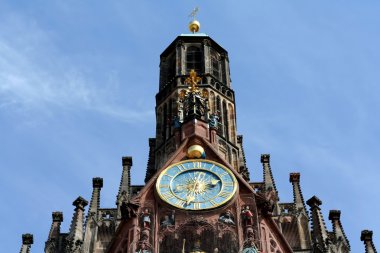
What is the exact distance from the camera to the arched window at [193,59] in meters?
46.8

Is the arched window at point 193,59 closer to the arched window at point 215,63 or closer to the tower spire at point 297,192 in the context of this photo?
the arched window at point 215,63

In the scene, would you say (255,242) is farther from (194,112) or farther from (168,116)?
(168,116)

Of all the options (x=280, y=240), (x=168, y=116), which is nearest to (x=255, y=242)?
(x=280, y=240)

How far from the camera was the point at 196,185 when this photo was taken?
3650cm

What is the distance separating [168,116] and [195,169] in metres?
7.65

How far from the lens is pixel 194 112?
40.7 m

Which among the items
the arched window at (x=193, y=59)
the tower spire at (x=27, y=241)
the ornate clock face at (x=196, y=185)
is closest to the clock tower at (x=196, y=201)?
the ornate clock face at (x=196, y=185)

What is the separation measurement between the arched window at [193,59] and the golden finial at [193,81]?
2098mm

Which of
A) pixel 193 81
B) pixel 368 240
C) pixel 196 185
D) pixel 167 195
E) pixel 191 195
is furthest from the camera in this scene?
pixel 193 81

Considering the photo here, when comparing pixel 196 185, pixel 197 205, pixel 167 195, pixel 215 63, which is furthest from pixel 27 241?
pixel 215 63

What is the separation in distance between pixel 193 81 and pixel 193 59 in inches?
192

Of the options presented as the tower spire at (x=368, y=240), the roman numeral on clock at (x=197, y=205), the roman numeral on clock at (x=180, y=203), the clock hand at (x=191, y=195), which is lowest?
the tower spire at (x=368, y=240)

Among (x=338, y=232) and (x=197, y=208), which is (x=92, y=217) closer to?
(x=197, y=208)

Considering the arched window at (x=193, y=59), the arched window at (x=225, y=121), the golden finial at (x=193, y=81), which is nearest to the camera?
the golden finial at (x=193, y=81)
